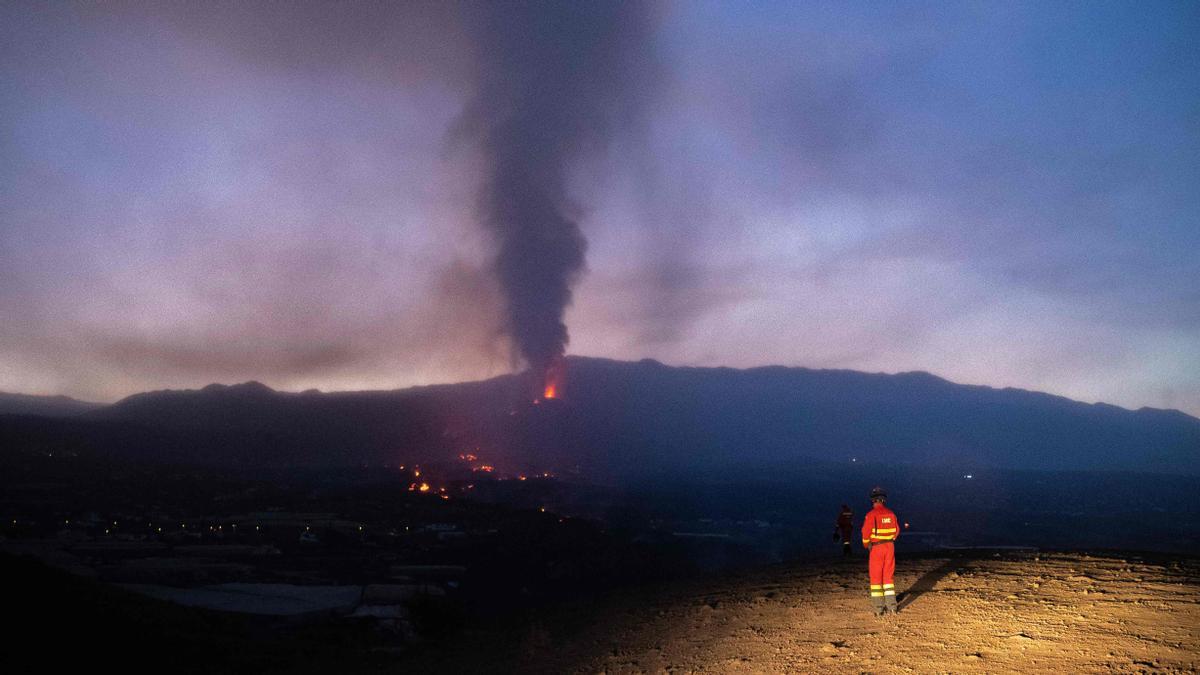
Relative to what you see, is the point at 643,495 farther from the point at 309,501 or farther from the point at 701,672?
the point at 701,672

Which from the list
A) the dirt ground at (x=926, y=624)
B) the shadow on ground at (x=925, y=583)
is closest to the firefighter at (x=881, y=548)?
the dirt ground at (x=926, y=624)

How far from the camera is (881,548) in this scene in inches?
341

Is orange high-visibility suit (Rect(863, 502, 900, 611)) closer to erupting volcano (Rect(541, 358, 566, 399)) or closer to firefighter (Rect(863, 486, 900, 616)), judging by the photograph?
firefighter (Rect(863, 486, 900, 616))

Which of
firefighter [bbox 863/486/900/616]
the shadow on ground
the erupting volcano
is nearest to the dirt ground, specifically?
the shadow on ground

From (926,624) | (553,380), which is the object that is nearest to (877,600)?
(926,624)

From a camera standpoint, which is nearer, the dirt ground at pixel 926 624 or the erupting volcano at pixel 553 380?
the dirt ground at pixel 926 624

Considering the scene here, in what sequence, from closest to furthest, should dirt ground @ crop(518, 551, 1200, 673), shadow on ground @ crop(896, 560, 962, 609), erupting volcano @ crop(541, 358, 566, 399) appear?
dirt ground @ crop(518, 551, 1200, 673), shadow on ground @ crop(896, 560, 962, 609), erupting volcano @ crop(541, 358, 566, 399)

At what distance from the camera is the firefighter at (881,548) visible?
8.45 m

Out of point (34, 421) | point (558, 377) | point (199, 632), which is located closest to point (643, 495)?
point (558, 377)

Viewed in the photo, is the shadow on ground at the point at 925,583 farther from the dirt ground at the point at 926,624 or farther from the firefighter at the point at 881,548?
the firefighter at the point at 881,548

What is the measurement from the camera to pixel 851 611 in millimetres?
9641

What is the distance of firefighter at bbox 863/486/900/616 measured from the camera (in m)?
8.45

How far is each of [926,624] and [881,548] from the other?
94 centimetres

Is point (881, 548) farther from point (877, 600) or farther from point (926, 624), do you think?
point (926, 624)
